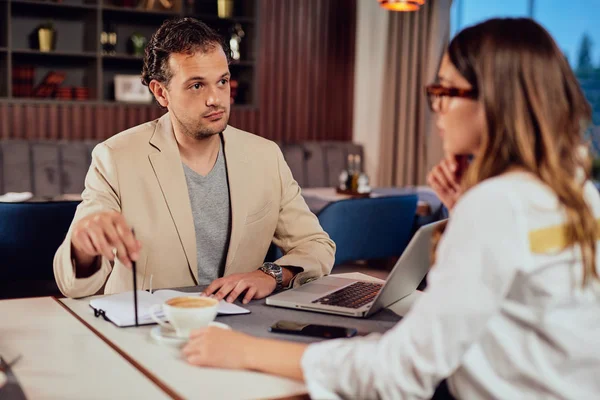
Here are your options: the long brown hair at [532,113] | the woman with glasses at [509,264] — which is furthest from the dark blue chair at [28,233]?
the long brown hair at [532,113]

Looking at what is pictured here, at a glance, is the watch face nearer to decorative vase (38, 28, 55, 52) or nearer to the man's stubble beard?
the man's stubble beard

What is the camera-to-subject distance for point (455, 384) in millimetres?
1101

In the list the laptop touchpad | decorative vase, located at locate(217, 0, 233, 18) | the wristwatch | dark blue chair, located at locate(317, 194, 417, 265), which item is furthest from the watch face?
decorative vase, located at locate(217, 0, 233, 18)

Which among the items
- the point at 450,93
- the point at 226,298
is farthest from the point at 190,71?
the point at 450,93

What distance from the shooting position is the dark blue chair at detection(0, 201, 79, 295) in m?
2.44

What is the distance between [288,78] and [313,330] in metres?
5.22

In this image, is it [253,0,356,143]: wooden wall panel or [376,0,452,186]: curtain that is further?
[253,0,356,143]: wooden wall panel

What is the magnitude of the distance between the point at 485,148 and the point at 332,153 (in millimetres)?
5191

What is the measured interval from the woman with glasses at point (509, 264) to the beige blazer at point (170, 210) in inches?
34.0

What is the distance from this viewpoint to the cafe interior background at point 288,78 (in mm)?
5188

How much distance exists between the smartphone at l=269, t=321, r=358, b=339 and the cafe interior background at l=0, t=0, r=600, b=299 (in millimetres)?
2654

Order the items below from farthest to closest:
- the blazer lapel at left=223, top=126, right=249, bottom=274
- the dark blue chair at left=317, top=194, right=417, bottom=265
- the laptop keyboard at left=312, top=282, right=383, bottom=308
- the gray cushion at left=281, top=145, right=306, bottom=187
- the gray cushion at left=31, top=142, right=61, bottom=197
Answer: the gray cushion at left=281, top=145, right=306, bottom=187, the gray cushion at left=31, top=142, right=61, bottom=197, the dark blue chair at left=317, top=194, right=417, bottom=265, the blazer lapel at left=223, top=126, right=249, bottom=274, the laptop keyboard at left=312, top=282, right=383, bottom=308

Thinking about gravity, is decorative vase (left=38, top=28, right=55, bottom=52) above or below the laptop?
above

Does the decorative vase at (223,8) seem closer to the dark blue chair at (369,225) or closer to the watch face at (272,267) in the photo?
the dark blue chair at (369,225)
